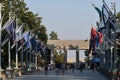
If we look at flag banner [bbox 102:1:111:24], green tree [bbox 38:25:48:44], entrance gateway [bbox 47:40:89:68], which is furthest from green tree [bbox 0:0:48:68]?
flag banner [bbox 102:1:111:24]

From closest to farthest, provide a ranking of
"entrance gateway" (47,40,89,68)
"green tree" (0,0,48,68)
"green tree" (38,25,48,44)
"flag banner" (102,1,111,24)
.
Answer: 1. "flag banner" (102,1,111,24)
2. "green tree" (0,0,48,68)
3. "green tree" (38,25,48,44)
4. "entrance gateway" (47,40,89,68)

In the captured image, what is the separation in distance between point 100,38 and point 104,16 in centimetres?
1966

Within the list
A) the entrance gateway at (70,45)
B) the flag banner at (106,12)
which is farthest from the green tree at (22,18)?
the flag banner at (106,12)

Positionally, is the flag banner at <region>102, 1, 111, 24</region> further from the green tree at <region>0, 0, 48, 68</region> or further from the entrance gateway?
the entrance gateway

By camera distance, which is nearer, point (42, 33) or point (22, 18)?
point (22, 18)

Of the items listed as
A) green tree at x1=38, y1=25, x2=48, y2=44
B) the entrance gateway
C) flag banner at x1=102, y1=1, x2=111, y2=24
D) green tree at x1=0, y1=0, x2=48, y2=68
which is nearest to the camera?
flag banner at x1=102, y1=1, x2=111, y2=24

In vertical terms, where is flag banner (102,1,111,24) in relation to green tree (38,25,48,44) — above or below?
below

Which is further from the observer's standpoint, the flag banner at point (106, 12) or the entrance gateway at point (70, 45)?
the entrance gateway at point (70, 45)

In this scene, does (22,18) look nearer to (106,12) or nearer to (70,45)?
(70,45)

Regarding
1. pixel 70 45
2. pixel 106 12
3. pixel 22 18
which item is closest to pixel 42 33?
pixel 22 18

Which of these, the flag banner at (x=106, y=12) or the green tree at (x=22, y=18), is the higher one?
the green tree at (x=22, y=18)

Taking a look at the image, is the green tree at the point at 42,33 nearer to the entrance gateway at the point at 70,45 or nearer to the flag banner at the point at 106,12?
the entrance gateway at the point at 70,45

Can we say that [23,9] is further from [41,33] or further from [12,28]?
[12,28]

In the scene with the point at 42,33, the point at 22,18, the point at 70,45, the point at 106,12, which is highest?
the point at 22,18
